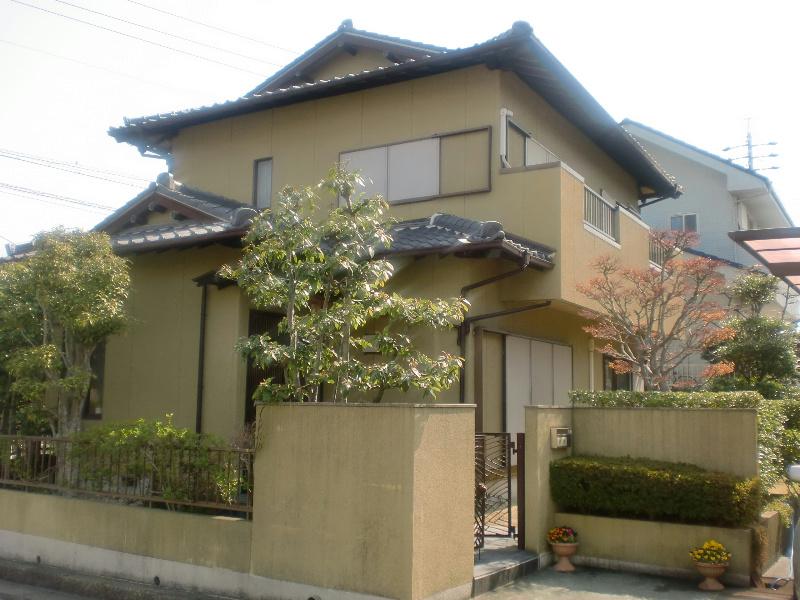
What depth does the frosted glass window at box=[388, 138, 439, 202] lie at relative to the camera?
1384 centimetres

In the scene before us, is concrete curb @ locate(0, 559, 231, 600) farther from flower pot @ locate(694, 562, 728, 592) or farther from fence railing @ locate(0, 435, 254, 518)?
flower pot @ locate(694, 562, 728, 592)

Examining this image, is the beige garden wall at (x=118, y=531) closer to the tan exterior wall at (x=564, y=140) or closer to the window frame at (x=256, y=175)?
the window frame at (x=256, y=175)

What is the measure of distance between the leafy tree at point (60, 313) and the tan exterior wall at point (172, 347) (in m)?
1.24

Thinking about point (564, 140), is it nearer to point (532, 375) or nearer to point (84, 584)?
point (532, 375)

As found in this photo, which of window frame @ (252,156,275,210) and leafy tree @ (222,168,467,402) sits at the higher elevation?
window frame @ (252,156,275,210)

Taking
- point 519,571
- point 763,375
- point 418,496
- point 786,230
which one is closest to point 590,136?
point 763,375

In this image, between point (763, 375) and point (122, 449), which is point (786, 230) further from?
point (763, 375)

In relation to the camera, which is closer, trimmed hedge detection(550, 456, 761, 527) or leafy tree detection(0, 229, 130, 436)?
trimmed hedge detection(550, 456, 761, 527)

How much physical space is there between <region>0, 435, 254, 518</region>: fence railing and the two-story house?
242 cm

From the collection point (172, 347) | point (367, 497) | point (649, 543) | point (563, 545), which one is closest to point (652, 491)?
point (649, 543)

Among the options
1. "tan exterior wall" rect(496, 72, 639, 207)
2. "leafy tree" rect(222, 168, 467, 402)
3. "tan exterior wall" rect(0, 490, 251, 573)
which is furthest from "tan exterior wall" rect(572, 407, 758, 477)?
"tan exterior wall" rect(496, 72, 639, 207)

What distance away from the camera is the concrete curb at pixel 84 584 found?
7.84m

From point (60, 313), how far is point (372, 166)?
6501mm

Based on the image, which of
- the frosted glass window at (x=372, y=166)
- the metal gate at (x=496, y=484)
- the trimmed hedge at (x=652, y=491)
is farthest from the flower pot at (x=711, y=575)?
the frosted glass window at (x=372, y=166)
